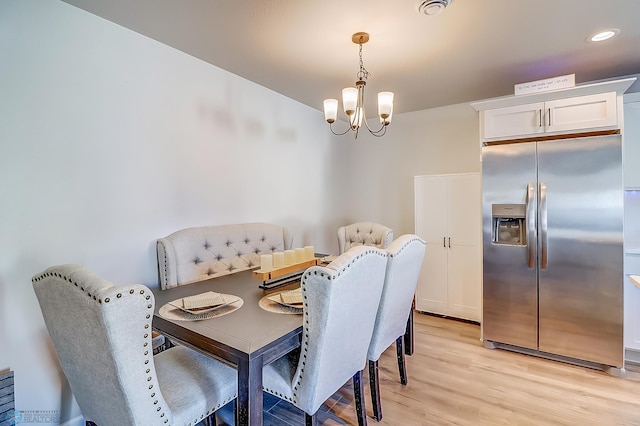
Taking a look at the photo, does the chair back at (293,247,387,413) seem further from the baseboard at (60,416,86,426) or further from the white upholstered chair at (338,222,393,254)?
the white upholstered chair at (338,222,393,254)

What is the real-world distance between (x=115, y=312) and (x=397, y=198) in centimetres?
352

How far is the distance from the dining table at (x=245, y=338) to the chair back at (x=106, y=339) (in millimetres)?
229

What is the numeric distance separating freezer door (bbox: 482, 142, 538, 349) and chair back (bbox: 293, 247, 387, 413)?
5.44 ft

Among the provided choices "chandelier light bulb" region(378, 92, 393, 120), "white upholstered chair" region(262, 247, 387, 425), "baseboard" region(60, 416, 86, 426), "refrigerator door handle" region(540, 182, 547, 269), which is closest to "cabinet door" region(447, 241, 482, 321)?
"refrigerator door handle" region(540, 182, 547, 269)

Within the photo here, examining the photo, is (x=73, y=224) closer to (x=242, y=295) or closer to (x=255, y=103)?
(x=242, y=295)

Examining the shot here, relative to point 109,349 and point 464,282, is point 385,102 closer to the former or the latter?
point 109,349

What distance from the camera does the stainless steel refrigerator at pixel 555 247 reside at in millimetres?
2326

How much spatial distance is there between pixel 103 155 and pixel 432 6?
2.10m

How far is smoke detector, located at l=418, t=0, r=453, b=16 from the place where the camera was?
1675mm

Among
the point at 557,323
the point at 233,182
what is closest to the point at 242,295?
→ the point at 233,182

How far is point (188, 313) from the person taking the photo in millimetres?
1451

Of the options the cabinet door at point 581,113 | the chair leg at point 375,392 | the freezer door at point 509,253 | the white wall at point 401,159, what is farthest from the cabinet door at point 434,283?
the chair leg at point 375,392

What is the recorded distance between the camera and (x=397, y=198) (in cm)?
402

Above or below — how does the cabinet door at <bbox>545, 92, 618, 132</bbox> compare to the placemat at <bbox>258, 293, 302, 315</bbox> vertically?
above
